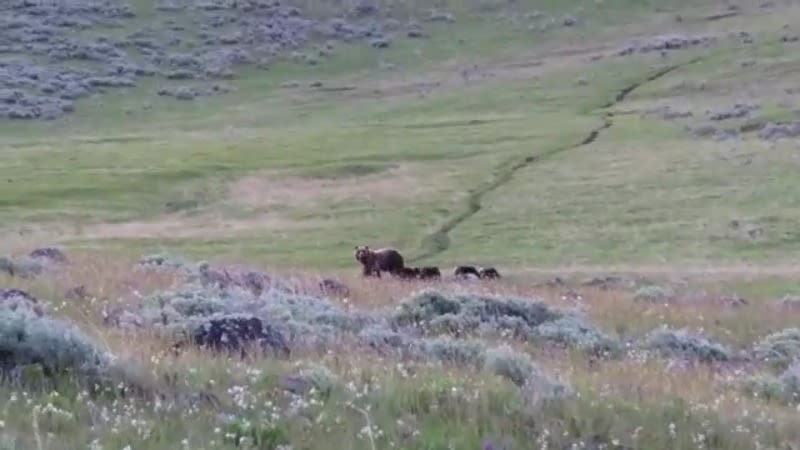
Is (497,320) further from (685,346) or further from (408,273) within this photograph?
(408,273)

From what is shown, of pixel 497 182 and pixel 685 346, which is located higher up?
pixel 685 346

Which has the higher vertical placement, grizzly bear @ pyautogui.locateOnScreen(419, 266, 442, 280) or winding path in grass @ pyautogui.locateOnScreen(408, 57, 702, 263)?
grizzly bear @ pyautogui.locateOnScreen(419, 266, 442, 280)

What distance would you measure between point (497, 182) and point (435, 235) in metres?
8.92

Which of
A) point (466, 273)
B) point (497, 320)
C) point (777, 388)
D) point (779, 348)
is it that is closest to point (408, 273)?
point (466, 273)

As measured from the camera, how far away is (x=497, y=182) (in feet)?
148

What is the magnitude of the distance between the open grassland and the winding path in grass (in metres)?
0.19

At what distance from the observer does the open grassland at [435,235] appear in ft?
24.9

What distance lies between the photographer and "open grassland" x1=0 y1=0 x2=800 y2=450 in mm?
7594

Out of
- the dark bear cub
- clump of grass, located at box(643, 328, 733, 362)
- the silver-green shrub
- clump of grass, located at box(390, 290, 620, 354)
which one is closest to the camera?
clump of grass, located at box(390, 290, 620, 354)

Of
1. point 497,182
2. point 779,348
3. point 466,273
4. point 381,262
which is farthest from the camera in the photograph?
point 497,182

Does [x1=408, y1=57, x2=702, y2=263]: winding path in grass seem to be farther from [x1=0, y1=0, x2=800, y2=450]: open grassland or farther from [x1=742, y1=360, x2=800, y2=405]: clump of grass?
[x1=742, y1=360, x2=800, y2=405]: clump of grass

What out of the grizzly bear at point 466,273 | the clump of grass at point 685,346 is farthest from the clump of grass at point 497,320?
the grizzly bear at point 466,273

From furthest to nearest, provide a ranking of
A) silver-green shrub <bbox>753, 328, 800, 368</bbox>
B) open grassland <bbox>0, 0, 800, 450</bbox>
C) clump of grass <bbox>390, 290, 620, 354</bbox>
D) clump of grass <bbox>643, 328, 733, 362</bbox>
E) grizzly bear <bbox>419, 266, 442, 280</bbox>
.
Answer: grizzly bear <bbox>419, 266, 442, 280</bbox>, silver-green shrub <bbox>753, 328, 800, 368</bbox>, clump of grass <bbox>643, 328, 733, 362</bbox>, clump of grass <bbox>390, 290, 620, 354</bbox>, open grassland <bbox>0, 0, 800, 450</bbox>

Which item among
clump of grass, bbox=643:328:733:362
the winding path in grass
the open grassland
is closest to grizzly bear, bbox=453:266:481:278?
the open grassland
